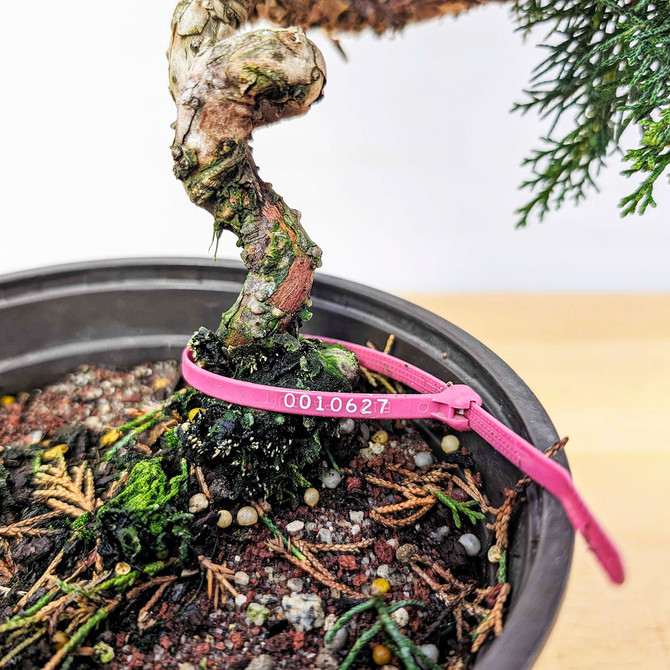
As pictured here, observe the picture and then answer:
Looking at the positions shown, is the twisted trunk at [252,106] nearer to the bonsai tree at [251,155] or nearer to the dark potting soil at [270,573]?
the bonsai tree at [251,155]

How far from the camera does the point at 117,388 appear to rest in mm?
970

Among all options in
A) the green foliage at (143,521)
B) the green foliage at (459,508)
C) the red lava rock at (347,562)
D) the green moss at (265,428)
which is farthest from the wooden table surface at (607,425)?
the green foliage at (143,521)

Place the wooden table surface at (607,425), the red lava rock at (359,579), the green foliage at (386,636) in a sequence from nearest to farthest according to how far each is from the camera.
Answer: the green foliage at (386,636) < the red lava rock at (359,579) < the wooden table surface at (607,425)

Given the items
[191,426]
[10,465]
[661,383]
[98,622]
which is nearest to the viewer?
[98,622]

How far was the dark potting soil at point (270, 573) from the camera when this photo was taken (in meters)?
0.58

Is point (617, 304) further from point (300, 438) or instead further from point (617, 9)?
point (300, 438)

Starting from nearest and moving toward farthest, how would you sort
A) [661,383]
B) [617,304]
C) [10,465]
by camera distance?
1. [10,465]
2. [661,383]
3. [617,304]

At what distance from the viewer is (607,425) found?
3.67 feet

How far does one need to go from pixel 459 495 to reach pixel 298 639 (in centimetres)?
26

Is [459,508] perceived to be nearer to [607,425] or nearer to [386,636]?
[386,636]

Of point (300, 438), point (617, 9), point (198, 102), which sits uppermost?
point (617, 9)

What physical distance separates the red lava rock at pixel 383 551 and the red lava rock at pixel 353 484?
77 mm

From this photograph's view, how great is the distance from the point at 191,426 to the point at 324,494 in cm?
19

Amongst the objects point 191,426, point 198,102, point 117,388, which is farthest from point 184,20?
point 117,388
